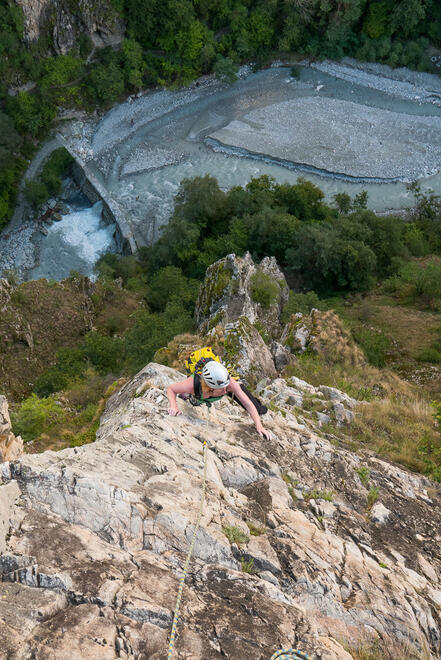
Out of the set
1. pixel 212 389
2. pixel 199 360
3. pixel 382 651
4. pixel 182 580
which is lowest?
pixel 382 651

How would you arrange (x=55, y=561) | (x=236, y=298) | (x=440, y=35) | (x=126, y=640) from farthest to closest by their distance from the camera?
1. (x=440, y=35)
2. (x=236, y=298)
3. (x=55, y=561)
4. (x=126, y=640)

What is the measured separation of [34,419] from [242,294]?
376 inches

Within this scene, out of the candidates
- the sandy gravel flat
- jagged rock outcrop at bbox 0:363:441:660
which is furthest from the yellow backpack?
the sandy gravel flat

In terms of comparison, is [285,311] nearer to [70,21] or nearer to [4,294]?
[4,294]

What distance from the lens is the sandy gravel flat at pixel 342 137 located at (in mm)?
42375

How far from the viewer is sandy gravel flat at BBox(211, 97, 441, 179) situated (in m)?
42.4

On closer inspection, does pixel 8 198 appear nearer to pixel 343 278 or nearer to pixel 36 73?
pixel 36 73

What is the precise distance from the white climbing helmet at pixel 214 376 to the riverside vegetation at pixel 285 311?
4.21m

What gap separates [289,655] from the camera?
592 centimetres

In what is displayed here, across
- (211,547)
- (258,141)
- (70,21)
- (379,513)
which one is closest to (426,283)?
(379,513)

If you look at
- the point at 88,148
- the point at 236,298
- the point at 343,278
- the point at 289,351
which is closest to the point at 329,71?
the point at 88,148

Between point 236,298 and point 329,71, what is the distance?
139 ft

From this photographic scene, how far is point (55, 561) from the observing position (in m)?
6.11

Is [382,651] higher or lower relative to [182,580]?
lower
